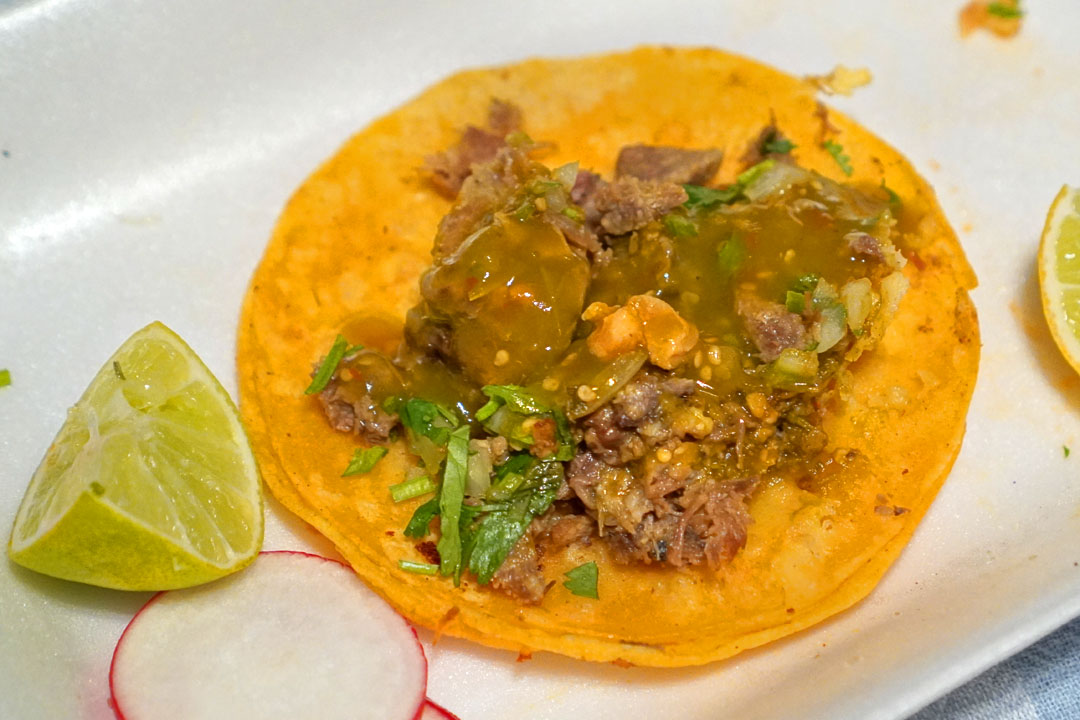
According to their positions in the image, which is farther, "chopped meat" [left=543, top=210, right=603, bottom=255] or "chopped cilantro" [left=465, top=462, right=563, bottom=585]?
"chopped meat" [left=543, top=210, right=603, bottom=255]

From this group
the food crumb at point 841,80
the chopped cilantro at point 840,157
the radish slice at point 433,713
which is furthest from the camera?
the food crumb at point 841,80

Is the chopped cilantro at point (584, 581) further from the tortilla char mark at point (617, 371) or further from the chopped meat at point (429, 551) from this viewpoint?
the chopped meat at point (429, 551)

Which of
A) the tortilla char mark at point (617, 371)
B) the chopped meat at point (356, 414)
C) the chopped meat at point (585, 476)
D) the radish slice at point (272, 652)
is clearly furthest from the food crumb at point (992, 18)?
the radish slice at point (272, 652)

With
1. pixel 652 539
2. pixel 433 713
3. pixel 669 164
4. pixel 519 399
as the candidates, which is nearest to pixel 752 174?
pixel 669 164

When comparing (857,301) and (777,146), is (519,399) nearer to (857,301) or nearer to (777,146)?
(857,301)

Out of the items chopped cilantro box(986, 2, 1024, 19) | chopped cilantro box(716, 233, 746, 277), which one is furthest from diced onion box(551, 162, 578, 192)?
chopped cilantro box(986, 2, 1024, 19)

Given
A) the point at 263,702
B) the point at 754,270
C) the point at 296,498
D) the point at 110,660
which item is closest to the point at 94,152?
the point at 296,498

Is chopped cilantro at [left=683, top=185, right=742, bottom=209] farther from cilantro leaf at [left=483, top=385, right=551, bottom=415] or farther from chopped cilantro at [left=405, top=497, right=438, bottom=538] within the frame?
chopped cilantro at [left=405, top=497, right=438, bottom=538]
